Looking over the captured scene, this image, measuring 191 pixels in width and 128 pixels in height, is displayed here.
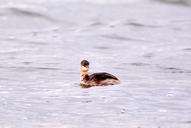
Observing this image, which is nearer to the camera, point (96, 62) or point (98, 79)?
point (98, 79)

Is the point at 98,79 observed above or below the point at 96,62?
above

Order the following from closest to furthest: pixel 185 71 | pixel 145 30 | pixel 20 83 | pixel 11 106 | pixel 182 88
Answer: pixel 11 106, pixel 182 88, pixel 20 83, pixel 185 71, pixel 145 30

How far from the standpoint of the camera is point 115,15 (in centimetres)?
3027

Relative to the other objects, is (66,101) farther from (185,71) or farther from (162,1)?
(162,1)

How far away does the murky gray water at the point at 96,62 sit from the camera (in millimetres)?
9070

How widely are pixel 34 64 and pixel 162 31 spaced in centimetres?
1068

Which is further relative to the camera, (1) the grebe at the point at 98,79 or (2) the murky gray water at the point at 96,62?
(1) the grebe at the point at 98,79

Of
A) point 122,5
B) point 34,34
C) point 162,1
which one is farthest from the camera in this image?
point 162,1

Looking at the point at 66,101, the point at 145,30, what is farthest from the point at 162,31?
the point at 66,101

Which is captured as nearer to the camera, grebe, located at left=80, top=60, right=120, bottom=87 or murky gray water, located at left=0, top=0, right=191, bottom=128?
murky gray water, located at left=0, top=0, right=191, bottom=128

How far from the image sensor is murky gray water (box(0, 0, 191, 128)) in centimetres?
907

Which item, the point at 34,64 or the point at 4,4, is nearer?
the point at 34,64

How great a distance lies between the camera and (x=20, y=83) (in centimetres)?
1267

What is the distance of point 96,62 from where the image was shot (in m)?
17.0
